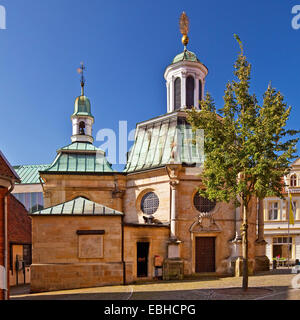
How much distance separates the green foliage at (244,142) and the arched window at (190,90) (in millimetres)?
14951

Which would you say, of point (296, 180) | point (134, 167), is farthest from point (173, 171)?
point (296, 180)

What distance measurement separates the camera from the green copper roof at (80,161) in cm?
2980

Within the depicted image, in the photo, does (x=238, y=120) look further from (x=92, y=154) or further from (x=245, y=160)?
(x=92, y=154)

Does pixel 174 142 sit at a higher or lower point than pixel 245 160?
higher

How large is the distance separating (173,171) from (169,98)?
10.6 meters

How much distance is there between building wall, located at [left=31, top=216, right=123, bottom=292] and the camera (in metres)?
19.9

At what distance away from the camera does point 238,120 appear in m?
16.8

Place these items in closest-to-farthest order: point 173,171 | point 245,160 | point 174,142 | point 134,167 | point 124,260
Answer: point 245,160 → point 124,260 → point 173,171 → point 174,142 → point 134,167

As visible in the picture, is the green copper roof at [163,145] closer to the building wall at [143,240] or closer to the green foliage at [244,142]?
the building wall at [143,240]

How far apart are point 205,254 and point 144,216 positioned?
526 cm

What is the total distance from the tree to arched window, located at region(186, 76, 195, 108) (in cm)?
1504

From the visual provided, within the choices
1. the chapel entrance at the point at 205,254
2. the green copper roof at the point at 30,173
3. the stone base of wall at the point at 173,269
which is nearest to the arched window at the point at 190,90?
the chapel entrance at the point at 205,254

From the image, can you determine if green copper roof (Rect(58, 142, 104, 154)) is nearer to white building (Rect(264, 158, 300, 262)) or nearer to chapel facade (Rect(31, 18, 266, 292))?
chapel facade (Rect(31, 18, 266, 292))

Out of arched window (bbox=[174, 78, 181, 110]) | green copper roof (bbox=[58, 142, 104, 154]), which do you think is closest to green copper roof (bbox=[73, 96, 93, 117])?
green copper roof (bbox=[58, 142, 104, 154])
